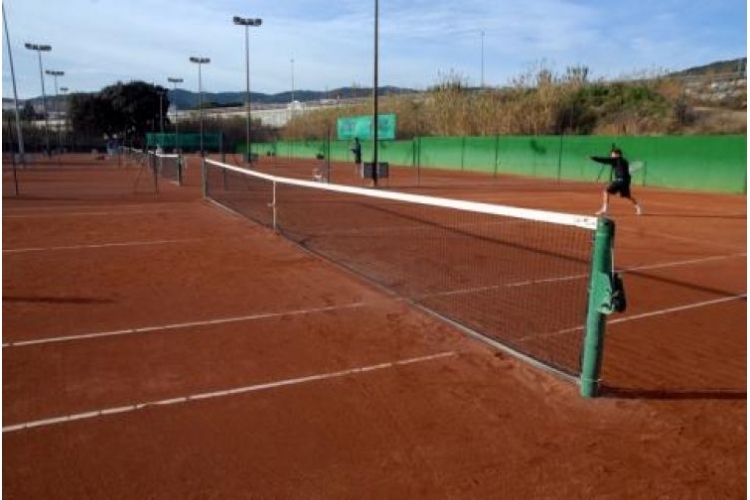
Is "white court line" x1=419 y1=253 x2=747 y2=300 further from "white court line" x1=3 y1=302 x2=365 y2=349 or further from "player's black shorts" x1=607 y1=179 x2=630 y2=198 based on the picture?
"player's black shorts" x1=607 y1=179 x2=630 y2=198

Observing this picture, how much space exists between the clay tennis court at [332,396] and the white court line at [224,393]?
0.02 m

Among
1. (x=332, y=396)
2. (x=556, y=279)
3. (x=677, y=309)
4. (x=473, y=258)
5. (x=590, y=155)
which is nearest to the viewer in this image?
(x=332, y=396)

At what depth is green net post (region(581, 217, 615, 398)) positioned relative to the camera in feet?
14.6

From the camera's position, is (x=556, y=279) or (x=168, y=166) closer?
(x=556, y=279)

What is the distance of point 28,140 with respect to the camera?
75875 millimetres

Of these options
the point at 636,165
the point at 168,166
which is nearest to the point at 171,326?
the point at 636,165

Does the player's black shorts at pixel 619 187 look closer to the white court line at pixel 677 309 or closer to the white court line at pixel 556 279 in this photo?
the white court line at pixel 556 279

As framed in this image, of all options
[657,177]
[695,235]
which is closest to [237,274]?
[695,235]

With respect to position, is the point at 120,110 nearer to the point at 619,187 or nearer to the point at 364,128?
the point at 364,128

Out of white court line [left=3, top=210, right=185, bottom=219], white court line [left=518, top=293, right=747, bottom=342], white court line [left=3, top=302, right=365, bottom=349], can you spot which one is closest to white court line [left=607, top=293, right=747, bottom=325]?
white court line [left=518, top=293, right=747, bottom=342]

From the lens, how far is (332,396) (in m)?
4.76

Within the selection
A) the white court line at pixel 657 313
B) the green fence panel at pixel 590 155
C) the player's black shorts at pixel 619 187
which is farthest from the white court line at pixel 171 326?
the green fence panel at pixel 590 155

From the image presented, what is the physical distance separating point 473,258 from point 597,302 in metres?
5.58

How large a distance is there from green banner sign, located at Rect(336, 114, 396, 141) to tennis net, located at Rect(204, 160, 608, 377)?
27.6 metres
